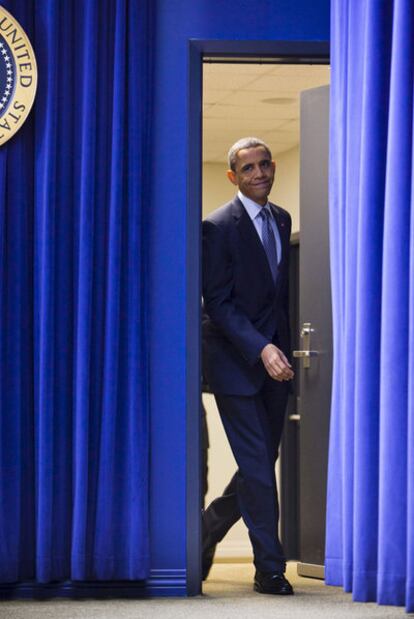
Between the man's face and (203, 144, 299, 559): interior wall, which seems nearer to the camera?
the man's face

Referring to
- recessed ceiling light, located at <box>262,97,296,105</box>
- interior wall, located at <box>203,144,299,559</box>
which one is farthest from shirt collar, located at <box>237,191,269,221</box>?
interior wall, located at <box>203,144,299,559</box>

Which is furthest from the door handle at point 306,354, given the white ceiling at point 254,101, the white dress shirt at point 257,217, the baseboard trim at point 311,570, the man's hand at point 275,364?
the white ceiling at point 254,101

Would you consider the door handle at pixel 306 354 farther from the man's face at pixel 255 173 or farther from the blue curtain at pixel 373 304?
the blue curtain at pixel 373 304

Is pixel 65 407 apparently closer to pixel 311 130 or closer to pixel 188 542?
pixel 188 542

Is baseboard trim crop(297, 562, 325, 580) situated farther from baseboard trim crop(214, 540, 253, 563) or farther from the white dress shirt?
baseboard trim crop(214, 540, 253, 563)

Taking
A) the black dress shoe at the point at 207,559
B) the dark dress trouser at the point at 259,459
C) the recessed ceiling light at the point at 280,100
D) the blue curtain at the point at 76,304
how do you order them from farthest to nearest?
the recessed ceiling light at the point at 280,100 < the black dress shoe at the point at 207,559 < the dark dress trouser at the point at 259,459 < the blue curtain at the point at 76,304

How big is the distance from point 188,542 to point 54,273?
988 mm

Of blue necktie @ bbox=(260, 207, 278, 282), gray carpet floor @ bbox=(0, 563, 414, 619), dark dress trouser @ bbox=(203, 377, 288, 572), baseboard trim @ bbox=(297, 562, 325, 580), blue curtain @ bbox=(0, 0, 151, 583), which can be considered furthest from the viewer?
baseboard trim @ bbox=(297, 562, 325, 580)

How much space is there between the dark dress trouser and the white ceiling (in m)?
2.94

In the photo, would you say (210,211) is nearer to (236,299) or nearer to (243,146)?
(243,146)

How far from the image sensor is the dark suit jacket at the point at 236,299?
4.12 meters

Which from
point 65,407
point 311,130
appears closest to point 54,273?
point 65,407

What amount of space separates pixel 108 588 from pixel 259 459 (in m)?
0.65

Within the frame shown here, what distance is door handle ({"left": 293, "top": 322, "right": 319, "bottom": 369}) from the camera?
4.69m
